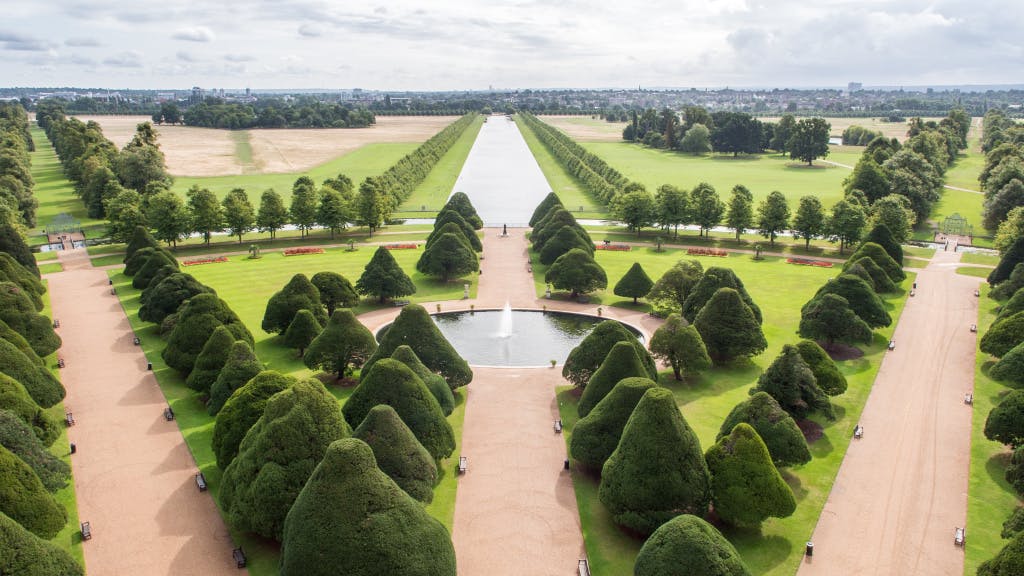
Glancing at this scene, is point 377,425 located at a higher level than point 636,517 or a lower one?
higher

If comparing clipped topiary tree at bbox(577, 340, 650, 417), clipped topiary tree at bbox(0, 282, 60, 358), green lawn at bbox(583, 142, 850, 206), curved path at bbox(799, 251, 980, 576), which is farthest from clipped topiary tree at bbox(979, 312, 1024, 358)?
green lawn at bbox(583, 142, 850, 206)

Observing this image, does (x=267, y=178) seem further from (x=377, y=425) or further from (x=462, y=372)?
(x=377, y=425)

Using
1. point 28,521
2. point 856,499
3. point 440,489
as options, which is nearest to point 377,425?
point 440,489

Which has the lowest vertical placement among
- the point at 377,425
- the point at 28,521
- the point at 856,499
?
the point at 856,499

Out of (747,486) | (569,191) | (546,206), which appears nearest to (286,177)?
(569,191)

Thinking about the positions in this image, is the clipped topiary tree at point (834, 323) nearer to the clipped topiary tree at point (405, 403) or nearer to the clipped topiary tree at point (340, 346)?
the clipped topiary tree at point (405, 403)

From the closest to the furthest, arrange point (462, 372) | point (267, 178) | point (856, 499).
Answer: point (856, 499) → point (462, 372) → point (267, 178)

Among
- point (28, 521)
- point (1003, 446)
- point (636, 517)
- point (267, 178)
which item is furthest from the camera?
point (267, 178)
